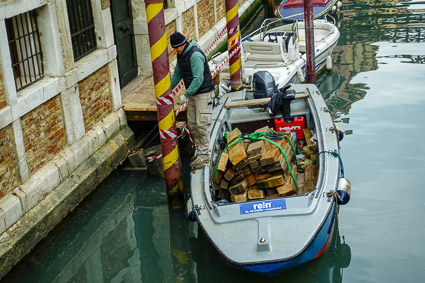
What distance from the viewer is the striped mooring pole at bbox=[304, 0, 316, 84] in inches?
406

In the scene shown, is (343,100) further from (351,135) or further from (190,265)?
(190,265)

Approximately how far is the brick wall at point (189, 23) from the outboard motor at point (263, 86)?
2.74 m

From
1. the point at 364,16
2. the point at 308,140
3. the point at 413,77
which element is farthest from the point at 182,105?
the point at 364,16

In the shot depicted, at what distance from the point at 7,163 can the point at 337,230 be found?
11.0 ft

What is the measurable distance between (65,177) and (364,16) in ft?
34.6

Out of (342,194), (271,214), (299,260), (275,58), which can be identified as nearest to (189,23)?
(275,58)

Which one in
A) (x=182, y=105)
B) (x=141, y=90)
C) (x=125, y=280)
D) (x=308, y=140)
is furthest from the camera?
(x=141, y=90)

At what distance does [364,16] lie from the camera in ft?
52.7

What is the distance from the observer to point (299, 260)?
18.8 feet

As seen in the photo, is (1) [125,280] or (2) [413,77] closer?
(1) [125,280]

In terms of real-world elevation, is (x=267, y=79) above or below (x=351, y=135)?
above

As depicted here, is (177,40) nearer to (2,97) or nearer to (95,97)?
(95,97)

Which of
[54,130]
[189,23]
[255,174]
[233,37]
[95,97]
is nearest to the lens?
[255,174]

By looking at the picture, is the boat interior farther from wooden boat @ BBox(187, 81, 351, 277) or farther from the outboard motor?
the outboard motor
